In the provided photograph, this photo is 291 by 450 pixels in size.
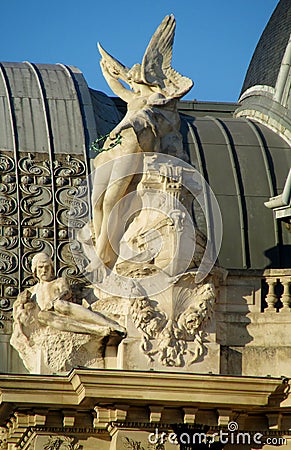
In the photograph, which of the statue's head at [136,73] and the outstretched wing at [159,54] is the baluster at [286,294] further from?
the statue's head at [136,73]

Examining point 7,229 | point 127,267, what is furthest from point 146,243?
point 7,229

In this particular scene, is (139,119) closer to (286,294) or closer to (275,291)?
(275,291)

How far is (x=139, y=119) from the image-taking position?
35906 mm

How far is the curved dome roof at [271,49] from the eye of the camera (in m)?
44.4

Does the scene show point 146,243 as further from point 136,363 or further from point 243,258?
point 243,258

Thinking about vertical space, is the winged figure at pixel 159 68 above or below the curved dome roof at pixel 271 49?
below

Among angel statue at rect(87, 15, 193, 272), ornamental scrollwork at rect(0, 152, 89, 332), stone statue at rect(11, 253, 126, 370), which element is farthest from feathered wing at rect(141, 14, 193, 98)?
ornamental scrollwork at rect(0, 152, 89, 332)

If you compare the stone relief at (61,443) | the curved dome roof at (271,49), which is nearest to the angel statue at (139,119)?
the stone relief at (61,443)

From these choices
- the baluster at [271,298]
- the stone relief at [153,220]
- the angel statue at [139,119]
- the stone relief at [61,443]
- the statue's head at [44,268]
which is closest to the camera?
the stone relief at [61,443]

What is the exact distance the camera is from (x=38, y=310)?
116 feet

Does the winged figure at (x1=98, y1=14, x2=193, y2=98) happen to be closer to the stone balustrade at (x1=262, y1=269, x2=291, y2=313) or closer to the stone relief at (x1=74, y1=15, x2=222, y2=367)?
the stone relief at (x1=74, y1=15, x2=222, y2=367)

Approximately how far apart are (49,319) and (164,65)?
5.68m

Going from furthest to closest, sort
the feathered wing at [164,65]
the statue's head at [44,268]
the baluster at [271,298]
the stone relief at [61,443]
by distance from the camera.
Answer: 1. the feathered wing at [164,65]
2. the statue's head at [44,268]
3. the baluster at [271,298]
4. the stone relief at [61,443]

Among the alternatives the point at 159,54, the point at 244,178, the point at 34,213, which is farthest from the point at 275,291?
the point at 34,213
